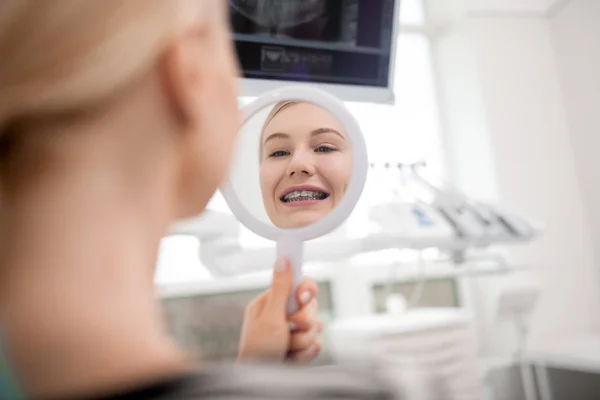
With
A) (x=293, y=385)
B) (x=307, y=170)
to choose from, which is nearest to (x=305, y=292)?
(x=307, y=170)

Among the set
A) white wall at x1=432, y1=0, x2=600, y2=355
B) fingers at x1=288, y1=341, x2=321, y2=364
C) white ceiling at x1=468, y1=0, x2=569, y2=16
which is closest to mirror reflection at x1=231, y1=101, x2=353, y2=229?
fingers at x1=288, y1=341, x2=321, y2=364

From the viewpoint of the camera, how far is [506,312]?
174 centimetres

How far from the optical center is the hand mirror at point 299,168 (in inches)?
19.9

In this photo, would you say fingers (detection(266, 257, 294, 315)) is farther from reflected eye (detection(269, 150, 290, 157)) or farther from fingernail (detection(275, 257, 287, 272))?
reflected eye (detection(269, 150, 290, 157))

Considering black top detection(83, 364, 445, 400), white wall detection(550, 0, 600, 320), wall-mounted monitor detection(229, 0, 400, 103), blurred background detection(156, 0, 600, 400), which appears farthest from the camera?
white wall detection(550, 0, 600, 320)

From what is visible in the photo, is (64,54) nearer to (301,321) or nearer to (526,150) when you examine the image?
(301,321)

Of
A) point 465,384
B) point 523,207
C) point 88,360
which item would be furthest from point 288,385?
point 523,207

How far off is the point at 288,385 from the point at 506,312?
1.63 metres

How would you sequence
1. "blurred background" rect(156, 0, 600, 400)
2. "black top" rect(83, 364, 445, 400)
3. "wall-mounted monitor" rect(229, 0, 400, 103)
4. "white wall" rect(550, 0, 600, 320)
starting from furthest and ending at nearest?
"white wall" rect(550, 0, 600, 320), "blurred background" rect(156, 0, 600, 400), "wall-mounted monitor" rect(229, 0, 400, 103), "black top" rect(83, 364, 445, 400)

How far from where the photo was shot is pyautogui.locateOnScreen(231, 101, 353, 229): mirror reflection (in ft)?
1.68

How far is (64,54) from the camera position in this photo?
10.7 inches

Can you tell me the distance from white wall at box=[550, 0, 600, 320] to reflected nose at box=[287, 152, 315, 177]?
1.77m

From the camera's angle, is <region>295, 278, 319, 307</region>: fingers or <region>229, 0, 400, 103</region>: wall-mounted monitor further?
<region>229, 0, 400, 103</region>: wall-mounted monitor

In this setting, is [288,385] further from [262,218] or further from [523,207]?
[523,207]
